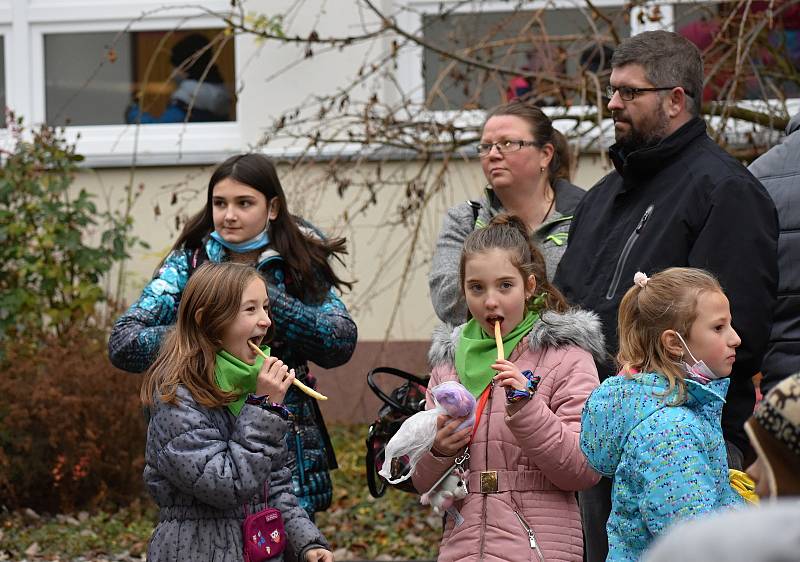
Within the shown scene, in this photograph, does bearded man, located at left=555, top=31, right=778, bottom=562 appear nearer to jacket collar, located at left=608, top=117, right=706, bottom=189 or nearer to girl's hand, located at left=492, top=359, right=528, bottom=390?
jacket collar, located at left=608, top=117, right=706, bottom=189

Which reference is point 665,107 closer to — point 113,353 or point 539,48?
point 113,353

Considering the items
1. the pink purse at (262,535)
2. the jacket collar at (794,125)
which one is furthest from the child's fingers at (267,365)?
the jacket collar at (794,125)

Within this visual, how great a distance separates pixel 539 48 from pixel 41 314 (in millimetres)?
3544

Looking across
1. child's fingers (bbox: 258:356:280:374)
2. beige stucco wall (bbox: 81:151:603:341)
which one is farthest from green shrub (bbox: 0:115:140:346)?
child's fingers (bbox: 258:356:280:374)

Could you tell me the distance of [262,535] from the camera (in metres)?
4.06

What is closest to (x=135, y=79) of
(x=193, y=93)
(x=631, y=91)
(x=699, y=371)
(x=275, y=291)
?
(x=193, y=93)

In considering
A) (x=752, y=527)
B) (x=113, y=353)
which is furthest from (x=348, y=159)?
(x=752, y=527)

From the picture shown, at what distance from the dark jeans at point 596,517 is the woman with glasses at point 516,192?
36.1 inches

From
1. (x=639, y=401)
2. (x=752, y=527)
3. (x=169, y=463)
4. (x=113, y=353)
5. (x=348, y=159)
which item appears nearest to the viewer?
(x=752, y=527)

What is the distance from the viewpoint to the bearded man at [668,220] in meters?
4.06

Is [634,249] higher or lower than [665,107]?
lower

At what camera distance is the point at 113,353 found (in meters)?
4.80

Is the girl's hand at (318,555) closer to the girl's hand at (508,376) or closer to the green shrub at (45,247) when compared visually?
the girl's hand at (508,376)

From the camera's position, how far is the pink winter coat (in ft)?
13.1
